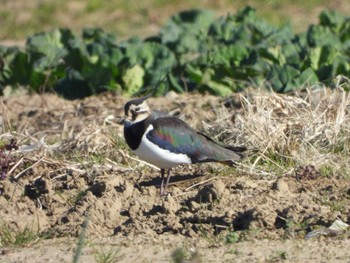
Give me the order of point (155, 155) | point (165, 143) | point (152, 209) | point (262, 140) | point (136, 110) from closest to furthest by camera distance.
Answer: point (152, 209)
point (155, 155)
point (165, 143)
point (136, 110)
point (262, 140)

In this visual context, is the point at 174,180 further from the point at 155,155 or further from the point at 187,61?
the point at 187,61

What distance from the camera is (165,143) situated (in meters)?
7.28

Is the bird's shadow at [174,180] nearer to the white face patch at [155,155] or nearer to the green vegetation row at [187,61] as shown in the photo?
the white face patch at [155,155]

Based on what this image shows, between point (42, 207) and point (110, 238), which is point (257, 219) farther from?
point (42, 207)

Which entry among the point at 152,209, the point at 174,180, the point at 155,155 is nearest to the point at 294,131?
the point at 174,180

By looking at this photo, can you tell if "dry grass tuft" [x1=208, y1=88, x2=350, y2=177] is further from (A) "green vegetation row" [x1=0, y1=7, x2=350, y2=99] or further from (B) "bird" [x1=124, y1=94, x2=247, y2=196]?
(A) "green vegetation row" [x1=0, y1=7, x2=350, y2=99]

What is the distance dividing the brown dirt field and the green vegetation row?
1.83m

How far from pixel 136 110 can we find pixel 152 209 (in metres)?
0.78

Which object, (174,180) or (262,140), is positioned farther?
(262,140)

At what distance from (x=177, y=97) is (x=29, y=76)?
1571mm

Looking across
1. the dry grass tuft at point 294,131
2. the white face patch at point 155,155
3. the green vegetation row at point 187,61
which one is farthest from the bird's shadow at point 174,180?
the green vegetation row at point 187,61

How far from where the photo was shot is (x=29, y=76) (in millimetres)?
10789

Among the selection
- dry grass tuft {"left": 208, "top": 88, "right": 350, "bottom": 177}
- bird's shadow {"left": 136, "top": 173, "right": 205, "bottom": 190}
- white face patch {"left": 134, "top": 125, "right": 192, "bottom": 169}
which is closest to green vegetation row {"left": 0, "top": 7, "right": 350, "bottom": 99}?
dry grass tuft {"left": 208, "top": 88, "right": 350, "bottom": 177}

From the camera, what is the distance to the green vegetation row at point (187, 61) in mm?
10094
